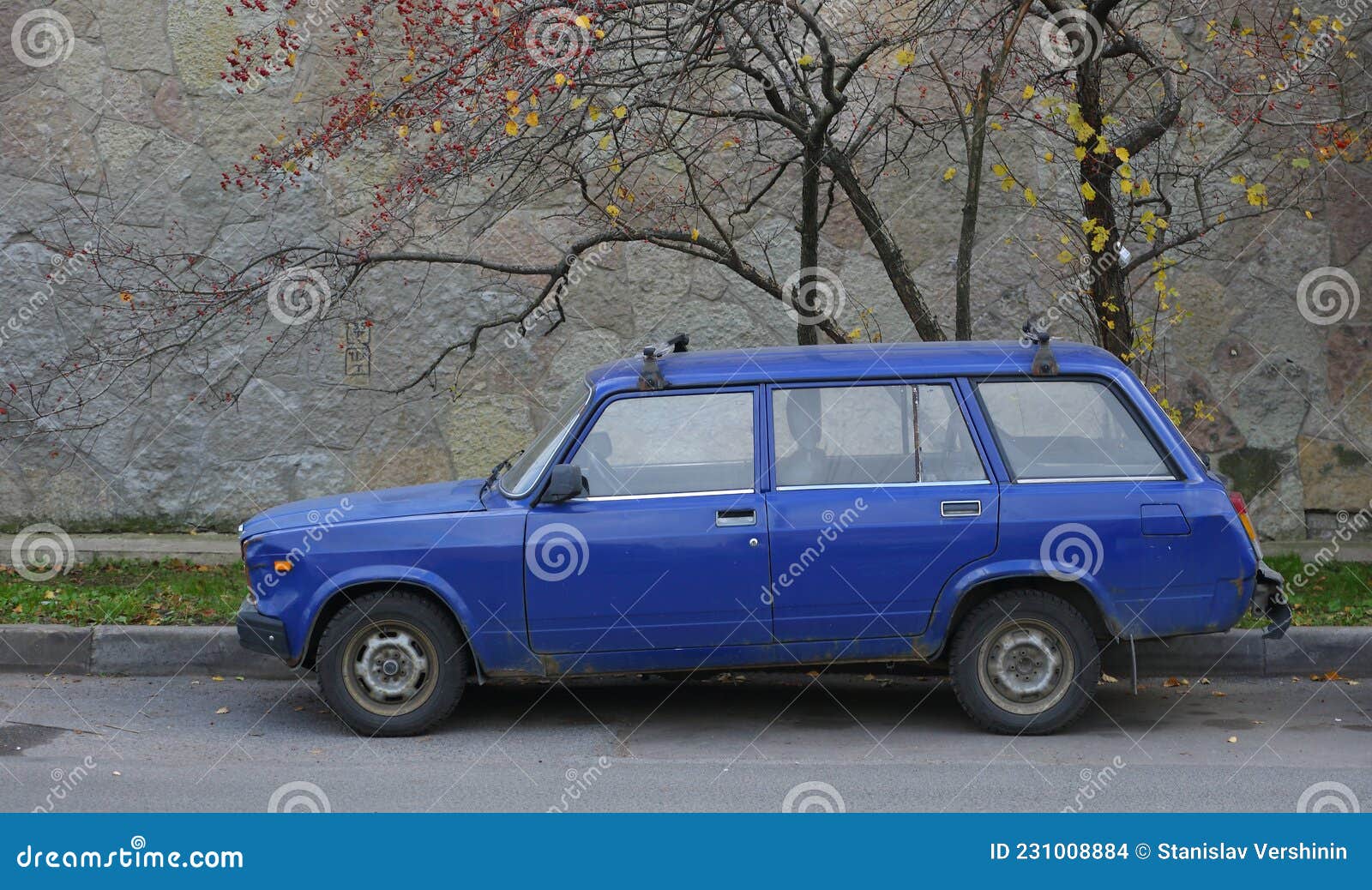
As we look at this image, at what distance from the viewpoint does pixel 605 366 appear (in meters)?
6.95

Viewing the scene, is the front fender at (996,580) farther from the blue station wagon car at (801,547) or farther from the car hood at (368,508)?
the car hood at (368,508)

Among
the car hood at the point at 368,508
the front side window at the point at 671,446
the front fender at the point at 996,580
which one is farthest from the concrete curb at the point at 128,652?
the front fender at the point at 996,580

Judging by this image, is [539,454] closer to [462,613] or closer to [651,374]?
[651,374]

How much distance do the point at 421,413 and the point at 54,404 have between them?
2642 mm

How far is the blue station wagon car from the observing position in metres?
6.21

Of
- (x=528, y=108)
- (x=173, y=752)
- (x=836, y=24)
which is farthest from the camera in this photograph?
(x=836, y=24)

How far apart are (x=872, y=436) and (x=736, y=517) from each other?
0.73 metres

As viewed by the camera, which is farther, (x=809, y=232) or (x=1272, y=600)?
(x=809, y=232)

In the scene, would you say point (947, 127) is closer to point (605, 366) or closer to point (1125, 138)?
point (1125, 138)

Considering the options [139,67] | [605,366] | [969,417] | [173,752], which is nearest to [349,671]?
[173,752]

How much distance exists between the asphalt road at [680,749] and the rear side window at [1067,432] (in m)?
1.21

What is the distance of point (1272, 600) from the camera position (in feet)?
21.3

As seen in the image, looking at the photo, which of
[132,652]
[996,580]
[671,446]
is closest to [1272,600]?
[996,580]

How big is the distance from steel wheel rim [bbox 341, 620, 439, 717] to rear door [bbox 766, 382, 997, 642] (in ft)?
5.26
